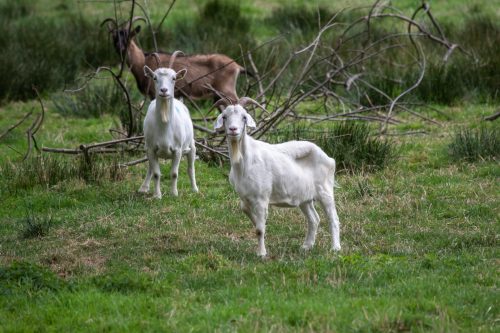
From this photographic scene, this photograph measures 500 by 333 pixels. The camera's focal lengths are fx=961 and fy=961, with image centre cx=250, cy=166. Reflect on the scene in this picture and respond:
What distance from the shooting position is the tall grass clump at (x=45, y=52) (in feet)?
50.0

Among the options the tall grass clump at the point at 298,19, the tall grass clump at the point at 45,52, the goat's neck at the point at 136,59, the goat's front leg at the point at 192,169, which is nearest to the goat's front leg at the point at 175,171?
the goat's front leg at the point at 192,169

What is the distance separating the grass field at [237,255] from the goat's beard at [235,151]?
71cm

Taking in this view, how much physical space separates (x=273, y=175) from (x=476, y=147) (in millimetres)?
4097

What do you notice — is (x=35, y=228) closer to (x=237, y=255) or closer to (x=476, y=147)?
(x=237, y=255)

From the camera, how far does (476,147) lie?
10422 mm

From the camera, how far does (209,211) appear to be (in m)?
8.67

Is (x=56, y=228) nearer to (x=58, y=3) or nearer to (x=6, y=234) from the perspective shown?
(x=6, y=234)

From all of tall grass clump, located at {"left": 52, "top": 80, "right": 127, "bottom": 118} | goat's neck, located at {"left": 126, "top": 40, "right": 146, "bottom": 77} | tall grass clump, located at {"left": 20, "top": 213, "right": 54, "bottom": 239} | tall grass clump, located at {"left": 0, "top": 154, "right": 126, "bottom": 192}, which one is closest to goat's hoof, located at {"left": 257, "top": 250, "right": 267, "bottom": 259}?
tall grass clump, located at {"left": 20, "top": 213, "right": 54, "bottom": 239}

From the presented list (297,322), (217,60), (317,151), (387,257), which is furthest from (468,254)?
(217,60)

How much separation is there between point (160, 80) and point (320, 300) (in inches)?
154

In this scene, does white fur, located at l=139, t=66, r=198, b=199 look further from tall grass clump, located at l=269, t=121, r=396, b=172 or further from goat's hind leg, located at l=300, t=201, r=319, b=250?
goat's hind leg, located at l=300, t=201, r=319, b=250

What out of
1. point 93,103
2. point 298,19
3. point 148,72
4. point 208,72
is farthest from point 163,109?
point 298,19

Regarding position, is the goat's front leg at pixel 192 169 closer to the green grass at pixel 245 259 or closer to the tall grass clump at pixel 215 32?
the green grass at pixel 245 259

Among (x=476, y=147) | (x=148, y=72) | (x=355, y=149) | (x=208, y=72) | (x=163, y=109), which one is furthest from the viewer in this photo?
(x=208, y=72)
